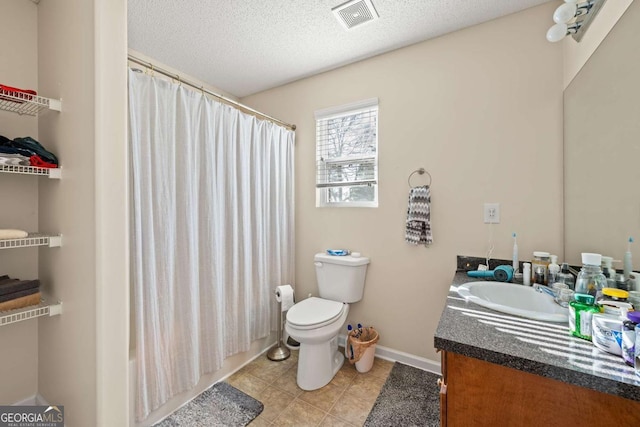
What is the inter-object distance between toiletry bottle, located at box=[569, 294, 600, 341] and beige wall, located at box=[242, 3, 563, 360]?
32.8 inches

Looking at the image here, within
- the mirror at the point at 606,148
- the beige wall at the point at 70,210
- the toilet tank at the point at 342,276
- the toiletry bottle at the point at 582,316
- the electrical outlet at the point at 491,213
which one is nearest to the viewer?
the toiletry bottle at the point at 582,316

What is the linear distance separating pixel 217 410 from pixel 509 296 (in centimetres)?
178

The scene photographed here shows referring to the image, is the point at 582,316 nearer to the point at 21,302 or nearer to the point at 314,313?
the point at 314,313

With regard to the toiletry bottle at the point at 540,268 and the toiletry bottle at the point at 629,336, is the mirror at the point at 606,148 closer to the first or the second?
the toiletry bottle at the point at 540,268

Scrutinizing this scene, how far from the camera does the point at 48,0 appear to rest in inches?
51.6

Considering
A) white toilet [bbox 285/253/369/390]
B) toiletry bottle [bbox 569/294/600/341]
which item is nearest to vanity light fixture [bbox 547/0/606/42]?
toiletry bottle [bbox 569/294/600/341]

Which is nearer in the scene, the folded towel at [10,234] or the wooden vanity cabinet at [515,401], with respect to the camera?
the wooden vanity cabinet at [515,401]

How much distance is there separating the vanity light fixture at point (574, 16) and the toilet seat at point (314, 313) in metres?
1.95

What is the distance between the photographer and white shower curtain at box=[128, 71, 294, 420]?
1.40 meters

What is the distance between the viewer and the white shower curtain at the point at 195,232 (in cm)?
140

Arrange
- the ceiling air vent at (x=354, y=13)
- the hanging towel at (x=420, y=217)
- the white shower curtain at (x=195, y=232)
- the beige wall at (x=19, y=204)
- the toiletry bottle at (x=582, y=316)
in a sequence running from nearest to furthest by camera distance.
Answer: the toiletry bottle at (x=582, y=316) → the beige wall at (x=19, y=204) → the white shower curtain at (x=195, y=232) → the ceiling air vent at (x=354, y=13) → the hanging towel at (x=420, y=217)

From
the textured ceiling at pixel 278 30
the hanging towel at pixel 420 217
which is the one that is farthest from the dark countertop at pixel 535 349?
the textured ceiling at pixel 278 30

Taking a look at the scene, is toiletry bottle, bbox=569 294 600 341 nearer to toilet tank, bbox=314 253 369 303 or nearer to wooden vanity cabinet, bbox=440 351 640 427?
wooden vanity cabinet, bbox=440 351 640 427

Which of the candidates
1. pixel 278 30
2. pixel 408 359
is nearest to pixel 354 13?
pixel 278 30
